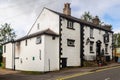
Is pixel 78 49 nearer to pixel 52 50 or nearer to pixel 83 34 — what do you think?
pixel 83 34

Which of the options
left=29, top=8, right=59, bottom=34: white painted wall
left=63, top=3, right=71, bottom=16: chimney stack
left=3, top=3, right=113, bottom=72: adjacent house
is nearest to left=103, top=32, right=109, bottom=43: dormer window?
left=3, top=3, right=113, bottom=72: adjacent house

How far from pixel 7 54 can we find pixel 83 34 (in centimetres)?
1654

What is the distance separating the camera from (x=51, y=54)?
34281 millimetres

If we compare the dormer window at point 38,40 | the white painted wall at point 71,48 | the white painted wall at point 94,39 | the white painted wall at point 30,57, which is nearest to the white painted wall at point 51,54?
the white painted wall at point 30,57

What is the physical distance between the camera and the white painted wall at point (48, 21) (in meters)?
36.1

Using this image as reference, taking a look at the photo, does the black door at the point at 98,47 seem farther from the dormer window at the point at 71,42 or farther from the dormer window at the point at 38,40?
the dormer window at the point at 38,40

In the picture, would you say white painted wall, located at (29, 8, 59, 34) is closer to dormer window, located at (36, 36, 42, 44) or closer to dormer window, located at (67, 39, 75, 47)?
dormer window, located at (67, 39, 75, 47)

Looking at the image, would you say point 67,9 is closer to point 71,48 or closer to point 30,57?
point 71,48

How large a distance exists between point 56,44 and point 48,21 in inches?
189

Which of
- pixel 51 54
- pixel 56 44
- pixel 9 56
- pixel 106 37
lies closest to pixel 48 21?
pixel 56 44

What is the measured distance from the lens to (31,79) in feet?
81.9

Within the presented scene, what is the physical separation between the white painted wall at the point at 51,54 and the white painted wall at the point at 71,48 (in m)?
1.10

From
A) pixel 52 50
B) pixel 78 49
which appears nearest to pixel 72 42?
pixel 78 49

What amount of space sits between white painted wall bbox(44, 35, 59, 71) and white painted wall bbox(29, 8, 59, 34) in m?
1.97
